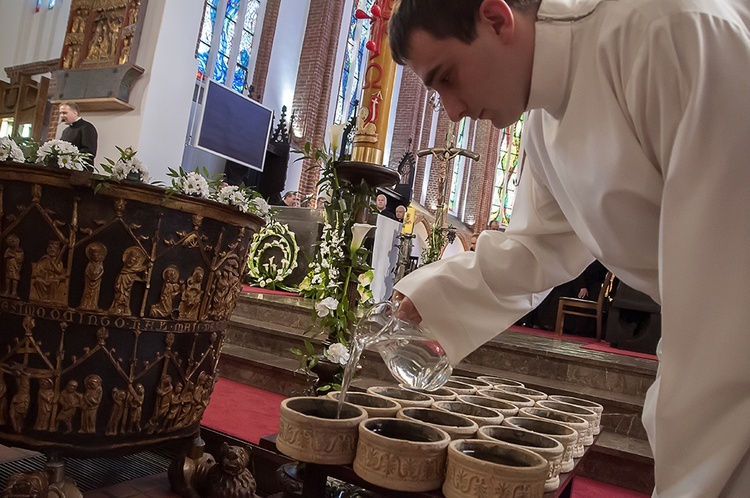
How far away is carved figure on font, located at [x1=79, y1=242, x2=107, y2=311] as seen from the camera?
1699 millimetres

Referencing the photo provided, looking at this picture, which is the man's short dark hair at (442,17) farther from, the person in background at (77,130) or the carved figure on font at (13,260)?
the person in background at (77,130)

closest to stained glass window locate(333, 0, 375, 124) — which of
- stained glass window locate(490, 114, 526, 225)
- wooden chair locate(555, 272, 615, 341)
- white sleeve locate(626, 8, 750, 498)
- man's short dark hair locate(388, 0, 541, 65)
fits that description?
stained glass window locate(490, 114, 526, 225)

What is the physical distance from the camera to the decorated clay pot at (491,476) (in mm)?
973

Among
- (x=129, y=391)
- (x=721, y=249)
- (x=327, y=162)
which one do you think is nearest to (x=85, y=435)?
(x=129, y=391)

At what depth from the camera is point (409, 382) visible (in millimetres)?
1243

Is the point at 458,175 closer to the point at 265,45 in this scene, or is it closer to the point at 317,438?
the point at 265,45

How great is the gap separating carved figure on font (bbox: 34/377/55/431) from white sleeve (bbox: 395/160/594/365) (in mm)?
1141

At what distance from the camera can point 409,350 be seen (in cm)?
123

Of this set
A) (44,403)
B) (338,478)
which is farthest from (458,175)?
(338,478)

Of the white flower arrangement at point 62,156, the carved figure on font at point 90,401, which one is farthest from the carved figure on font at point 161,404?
the white flower arrangement at point 62,156

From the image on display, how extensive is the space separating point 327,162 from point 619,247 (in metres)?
1.98

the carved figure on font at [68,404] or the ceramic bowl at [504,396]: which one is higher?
the ceramic bowl at [504,396]

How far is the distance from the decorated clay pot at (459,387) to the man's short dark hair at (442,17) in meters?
1.05

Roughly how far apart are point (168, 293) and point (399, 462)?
107cm
